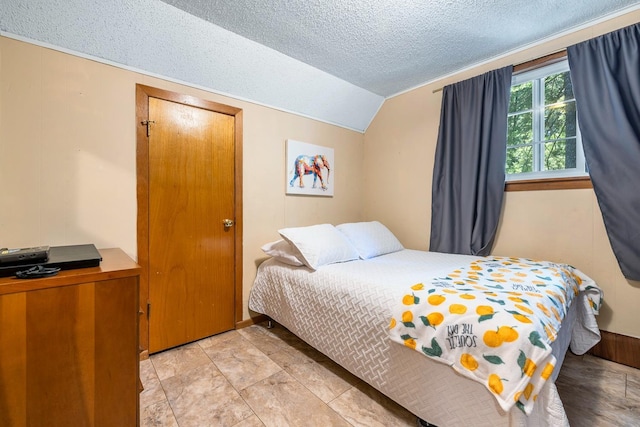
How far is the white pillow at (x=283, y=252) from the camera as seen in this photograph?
205cm

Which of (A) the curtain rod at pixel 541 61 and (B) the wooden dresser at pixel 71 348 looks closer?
(B) the wooden dresser at pixel 71 348

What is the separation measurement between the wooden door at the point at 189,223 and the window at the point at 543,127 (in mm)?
2432

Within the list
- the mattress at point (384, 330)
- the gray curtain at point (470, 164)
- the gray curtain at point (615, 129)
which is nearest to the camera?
the mattress at point (384, 330)

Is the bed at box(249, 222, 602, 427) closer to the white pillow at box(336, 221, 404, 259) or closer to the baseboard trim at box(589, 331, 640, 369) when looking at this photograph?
the white pillow at box(336, 221, 404, 259)

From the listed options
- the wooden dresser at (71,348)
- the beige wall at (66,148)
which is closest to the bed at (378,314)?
the wooden dresser at (71,348)

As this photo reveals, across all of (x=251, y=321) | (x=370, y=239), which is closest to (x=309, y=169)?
(x=370, y=239)

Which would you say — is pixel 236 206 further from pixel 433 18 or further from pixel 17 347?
pixel 433 18

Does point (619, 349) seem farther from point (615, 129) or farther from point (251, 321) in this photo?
point (251, 321)

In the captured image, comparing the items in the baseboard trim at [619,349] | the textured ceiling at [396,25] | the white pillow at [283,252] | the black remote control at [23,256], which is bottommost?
the baseboard trim at [619,349]

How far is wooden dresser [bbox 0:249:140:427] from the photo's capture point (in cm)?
84

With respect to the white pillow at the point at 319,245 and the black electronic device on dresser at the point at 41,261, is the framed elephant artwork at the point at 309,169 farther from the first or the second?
the black electronic device on dresser at the point at 41,261

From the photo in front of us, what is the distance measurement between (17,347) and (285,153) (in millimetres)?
2108

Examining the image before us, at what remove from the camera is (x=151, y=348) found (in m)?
1.88

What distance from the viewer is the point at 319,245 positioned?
202 cm
